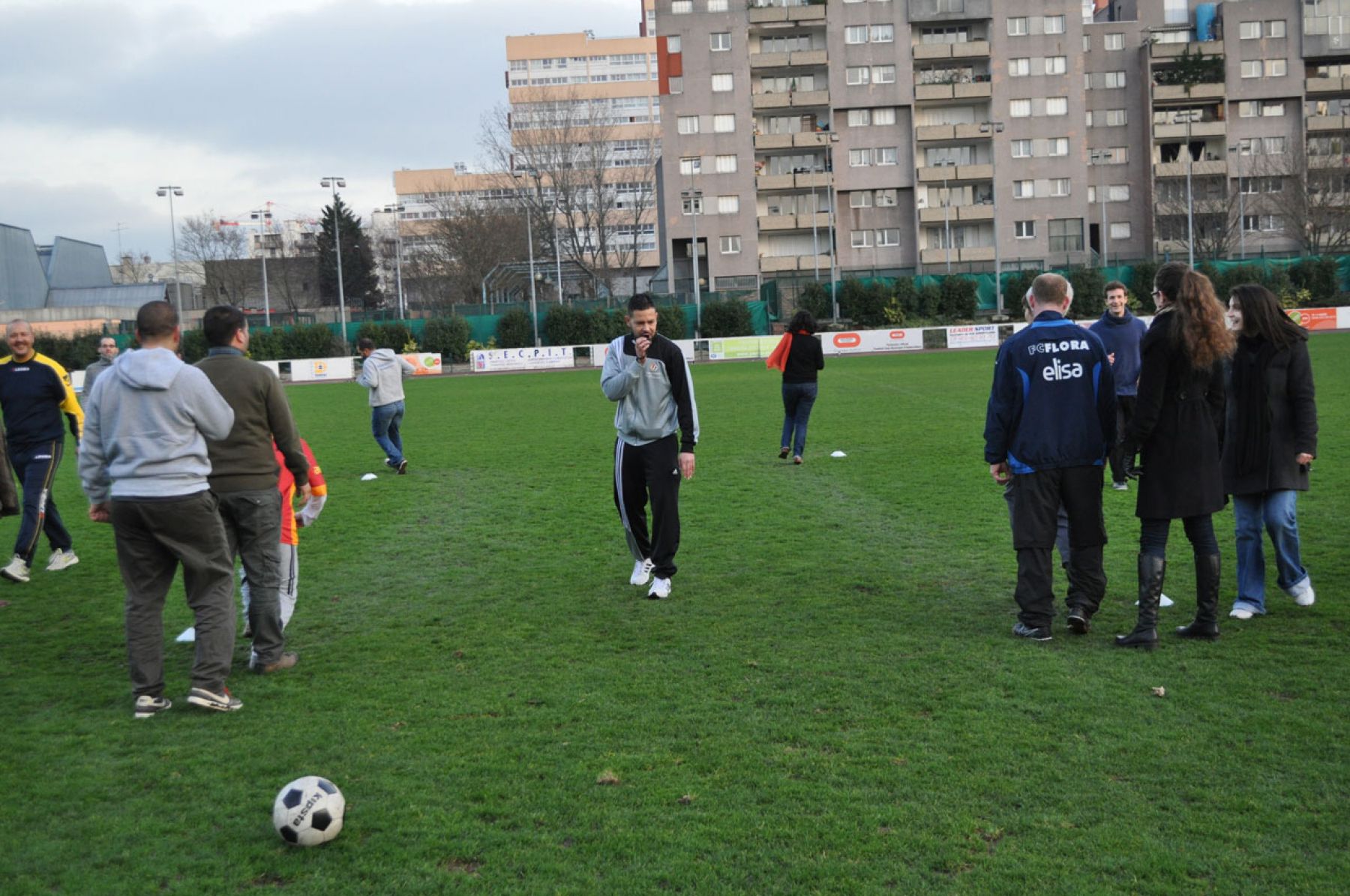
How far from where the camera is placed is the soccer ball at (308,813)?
4.12 meters

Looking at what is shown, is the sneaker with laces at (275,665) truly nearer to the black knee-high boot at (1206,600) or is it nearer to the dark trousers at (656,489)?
the dark trousers at (656,489)

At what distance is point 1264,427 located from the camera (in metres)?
6.67

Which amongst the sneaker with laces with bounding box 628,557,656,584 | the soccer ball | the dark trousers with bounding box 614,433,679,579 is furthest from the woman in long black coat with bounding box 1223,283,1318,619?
the soccer ball

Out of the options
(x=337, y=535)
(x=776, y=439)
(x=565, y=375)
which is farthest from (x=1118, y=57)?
(x=337, y=535)

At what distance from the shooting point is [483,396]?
29.5 metres

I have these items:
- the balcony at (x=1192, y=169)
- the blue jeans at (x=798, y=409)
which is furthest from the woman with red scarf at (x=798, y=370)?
the balcony at (x=1192, y=169)

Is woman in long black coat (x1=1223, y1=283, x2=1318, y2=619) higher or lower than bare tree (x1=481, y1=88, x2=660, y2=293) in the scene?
lower

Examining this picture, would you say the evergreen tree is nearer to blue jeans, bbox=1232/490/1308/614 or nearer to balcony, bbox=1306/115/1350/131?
balcony, bbox=1306/115/1350/131

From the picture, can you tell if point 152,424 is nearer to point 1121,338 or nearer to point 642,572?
point 642,572

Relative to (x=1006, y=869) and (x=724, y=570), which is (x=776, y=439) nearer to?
(x=724, y=570)

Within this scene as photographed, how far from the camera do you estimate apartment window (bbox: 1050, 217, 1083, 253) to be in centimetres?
6944

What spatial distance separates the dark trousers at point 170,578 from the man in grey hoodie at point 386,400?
30.1ft

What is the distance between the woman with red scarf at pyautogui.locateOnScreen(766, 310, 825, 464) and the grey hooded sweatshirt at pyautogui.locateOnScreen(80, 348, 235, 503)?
9.37 metres

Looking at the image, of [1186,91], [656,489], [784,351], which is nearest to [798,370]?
[784,351]
